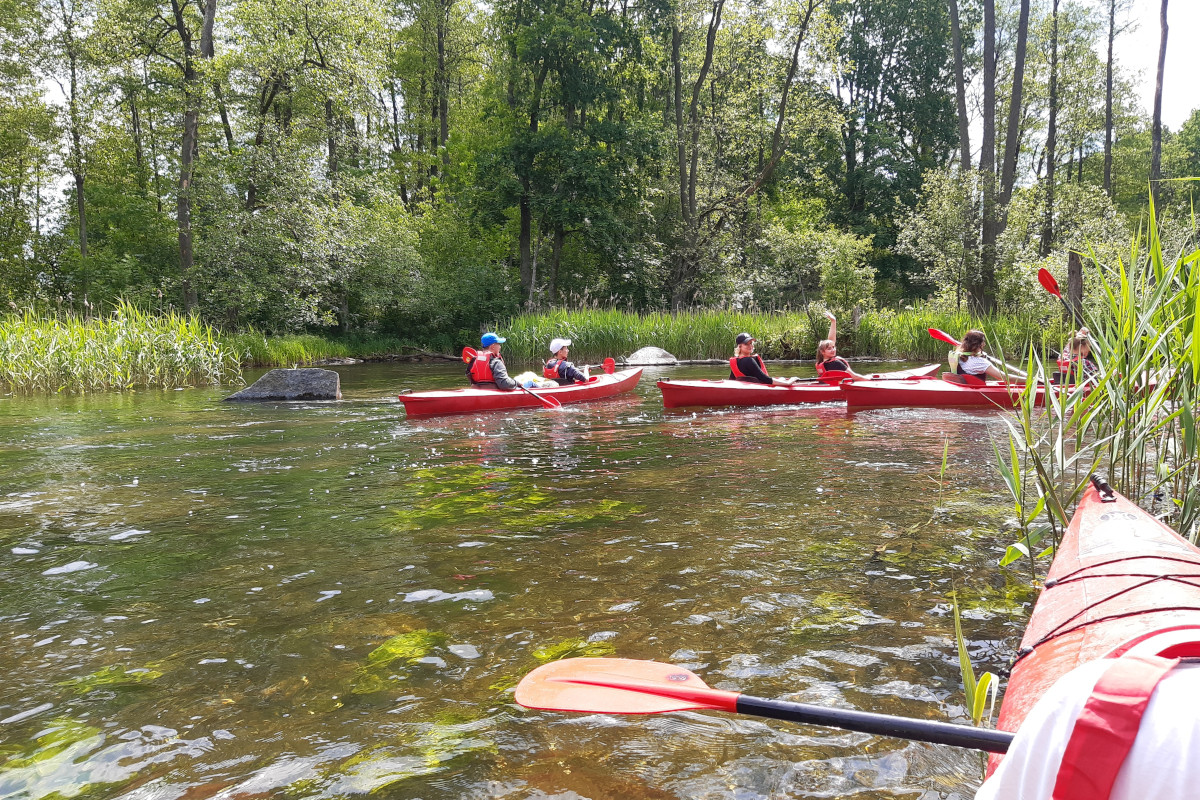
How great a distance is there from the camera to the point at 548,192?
2439 cm

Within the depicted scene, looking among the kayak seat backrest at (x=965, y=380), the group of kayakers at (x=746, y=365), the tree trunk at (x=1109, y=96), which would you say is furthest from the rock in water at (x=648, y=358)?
the tree trunk at (x=1109, y=96)

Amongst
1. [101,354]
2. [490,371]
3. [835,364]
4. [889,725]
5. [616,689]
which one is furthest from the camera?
[101,354]

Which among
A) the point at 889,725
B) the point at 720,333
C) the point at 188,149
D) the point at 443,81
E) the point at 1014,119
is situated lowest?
the point at 889,725

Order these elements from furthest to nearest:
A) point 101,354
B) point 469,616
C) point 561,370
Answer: point 101,354 < point 561,370 < point 469,616

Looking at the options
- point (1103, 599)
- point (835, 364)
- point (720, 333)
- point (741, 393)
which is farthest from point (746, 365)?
point (1103, 599)

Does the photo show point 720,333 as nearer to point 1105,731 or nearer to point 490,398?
point 490,398

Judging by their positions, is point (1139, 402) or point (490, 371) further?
point (490, 371)

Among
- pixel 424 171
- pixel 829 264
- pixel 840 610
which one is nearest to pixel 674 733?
pixel 840 610

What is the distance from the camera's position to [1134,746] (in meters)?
0.95

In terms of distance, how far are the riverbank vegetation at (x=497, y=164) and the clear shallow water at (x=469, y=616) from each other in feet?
41.3

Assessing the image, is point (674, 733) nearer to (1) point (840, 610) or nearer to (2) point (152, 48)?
(1) point (840, 610)

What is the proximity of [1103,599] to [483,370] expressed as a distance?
28.2 ft

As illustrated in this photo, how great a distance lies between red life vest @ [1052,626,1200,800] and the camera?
945 mm

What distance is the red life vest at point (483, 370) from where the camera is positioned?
9.95 m
